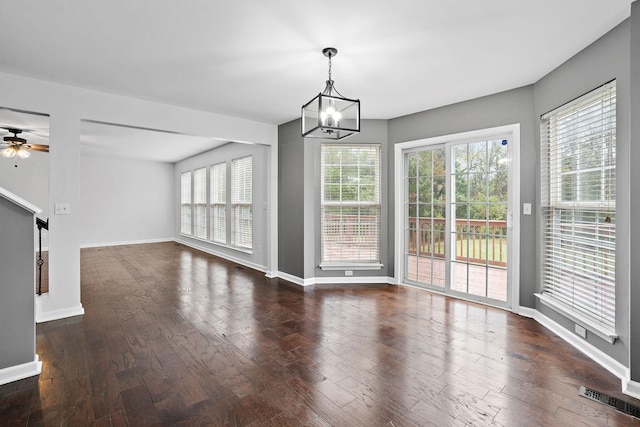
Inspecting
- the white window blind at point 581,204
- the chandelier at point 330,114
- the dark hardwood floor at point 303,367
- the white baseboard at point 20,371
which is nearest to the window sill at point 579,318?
the white window blind at point 581,204

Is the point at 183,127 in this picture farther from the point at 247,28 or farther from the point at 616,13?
the point at 616,13

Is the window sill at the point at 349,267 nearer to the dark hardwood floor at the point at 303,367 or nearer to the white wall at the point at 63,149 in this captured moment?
the dark hardwood floor at the point at 303,367

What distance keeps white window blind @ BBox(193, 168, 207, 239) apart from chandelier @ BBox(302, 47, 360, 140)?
6105 millimetres

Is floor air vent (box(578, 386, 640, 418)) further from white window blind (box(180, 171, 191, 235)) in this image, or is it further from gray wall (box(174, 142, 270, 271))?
white window blind (box(180, 171, 191, 235))

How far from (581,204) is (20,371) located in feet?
15.4

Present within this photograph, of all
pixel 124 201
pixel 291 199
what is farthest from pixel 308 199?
pixel 124 201

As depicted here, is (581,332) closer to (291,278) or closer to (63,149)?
(291,278)

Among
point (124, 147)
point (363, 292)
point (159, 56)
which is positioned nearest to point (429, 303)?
point (363, 292)

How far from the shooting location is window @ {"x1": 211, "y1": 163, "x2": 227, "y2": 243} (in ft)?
23.5

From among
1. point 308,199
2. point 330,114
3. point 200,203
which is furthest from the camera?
point 200,203

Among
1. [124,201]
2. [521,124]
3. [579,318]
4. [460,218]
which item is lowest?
[579,318]

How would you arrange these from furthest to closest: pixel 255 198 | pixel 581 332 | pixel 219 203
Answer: pixel 219 203 → pixel 255 198 → pixel 581 332

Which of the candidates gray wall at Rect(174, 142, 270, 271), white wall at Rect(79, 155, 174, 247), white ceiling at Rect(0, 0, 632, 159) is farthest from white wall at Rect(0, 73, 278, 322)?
white wall at Rect(79, 155, 174, 247)

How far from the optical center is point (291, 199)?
16.4 feet
